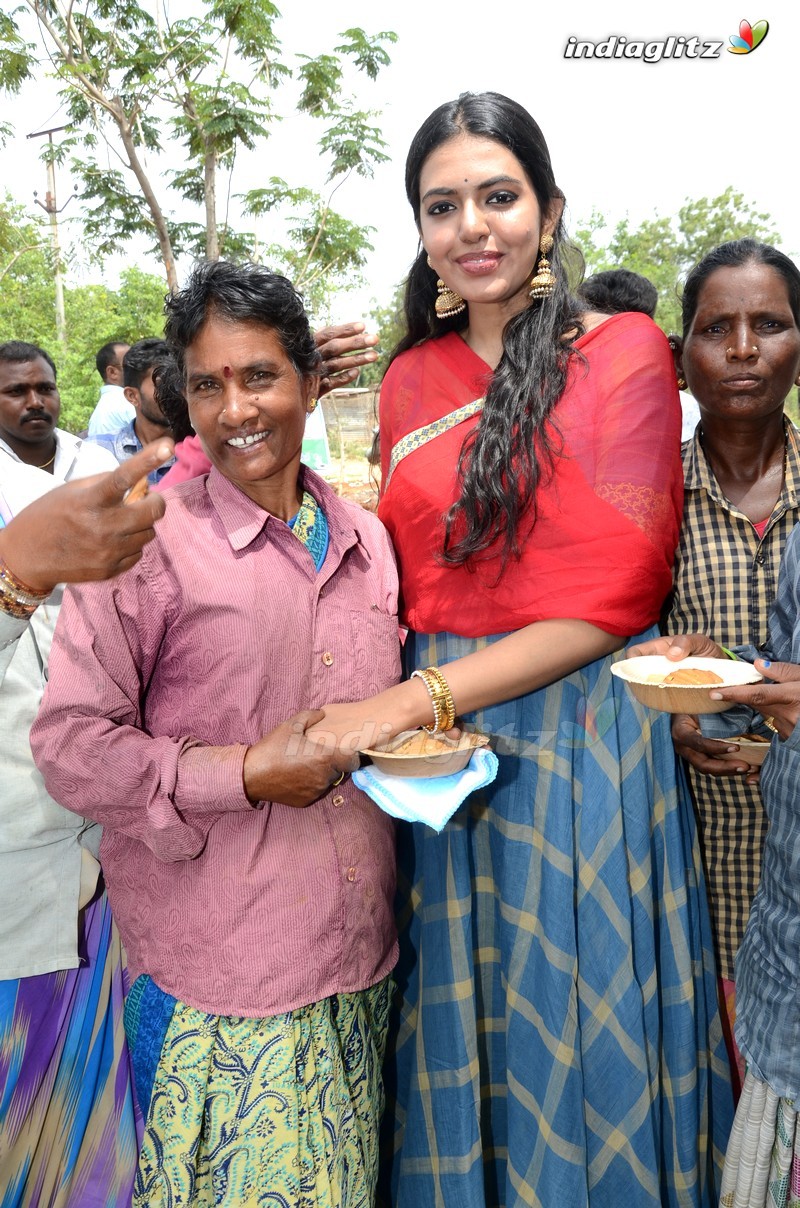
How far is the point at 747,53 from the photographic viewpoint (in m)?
3.89

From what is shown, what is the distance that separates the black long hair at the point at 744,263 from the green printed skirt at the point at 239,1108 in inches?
69.5

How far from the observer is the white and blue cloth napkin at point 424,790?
5.20 feet

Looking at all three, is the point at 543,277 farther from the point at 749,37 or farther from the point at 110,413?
the point at 110,413

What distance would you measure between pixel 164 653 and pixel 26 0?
10727mm

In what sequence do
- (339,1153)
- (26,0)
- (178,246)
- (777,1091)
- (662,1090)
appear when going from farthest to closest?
(178,246) → (26,0) → (662,1090) → (339,1153) → (777,1091)

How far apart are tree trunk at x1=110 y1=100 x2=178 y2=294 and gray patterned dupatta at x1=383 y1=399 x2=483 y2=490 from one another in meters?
8.38

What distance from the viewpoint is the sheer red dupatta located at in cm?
181

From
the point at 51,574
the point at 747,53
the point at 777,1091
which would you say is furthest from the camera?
the point at 747,53

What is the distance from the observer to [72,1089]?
1.88m

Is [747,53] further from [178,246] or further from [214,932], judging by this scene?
[178,246]

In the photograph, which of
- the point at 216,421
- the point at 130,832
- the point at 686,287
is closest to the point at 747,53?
the point at 686,287

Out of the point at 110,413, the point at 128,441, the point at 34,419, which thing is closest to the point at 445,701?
the point at 34,419

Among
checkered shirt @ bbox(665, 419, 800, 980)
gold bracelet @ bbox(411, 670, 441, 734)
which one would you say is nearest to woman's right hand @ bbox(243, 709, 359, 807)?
gold bracelet @ bbox(411, 670, 441, 734)

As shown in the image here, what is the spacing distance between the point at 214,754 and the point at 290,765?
0.13 m
